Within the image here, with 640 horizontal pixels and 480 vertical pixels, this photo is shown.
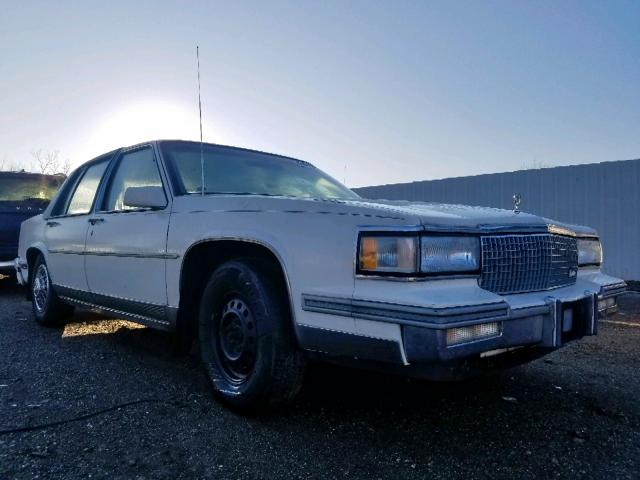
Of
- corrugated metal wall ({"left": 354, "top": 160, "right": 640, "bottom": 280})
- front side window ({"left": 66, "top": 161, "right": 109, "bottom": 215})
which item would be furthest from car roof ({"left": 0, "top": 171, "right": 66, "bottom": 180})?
corrugated metal wall ({"left": 354, "top": 160, "right": 640, "bottom": 280})

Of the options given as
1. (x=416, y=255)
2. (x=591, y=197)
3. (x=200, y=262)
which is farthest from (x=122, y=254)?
(x=591, y=197)

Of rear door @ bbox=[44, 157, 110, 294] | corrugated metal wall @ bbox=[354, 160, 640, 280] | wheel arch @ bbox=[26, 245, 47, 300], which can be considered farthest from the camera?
corrugated metal wall @ bbox=[354, 160, 640, 280]

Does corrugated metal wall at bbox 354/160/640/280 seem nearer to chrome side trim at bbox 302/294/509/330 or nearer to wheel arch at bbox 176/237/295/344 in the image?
chrome side trim at bbox 302/294/509/330

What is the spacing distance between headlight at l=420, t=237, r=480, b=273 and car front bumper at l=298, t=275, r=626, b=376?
0.14m

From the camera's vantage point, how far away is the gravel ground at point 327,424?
2.14 m

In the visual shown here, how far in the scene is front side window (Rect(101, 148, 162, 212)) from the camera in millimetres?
3679

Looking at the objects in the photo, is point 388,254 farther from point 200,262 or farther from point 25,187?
point 25,187

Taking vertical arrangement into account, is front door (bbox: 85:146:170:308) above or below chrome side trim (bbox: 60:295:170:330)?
above

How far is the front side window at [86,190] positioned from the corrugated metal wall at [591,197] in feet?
31.2

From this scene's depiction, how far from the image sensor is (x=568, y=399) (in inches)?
118

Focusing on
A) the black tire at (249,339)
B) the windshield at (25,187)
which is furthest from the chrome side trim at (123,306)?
the windshield at (25,187)

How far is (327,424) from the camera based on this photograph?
2580mm

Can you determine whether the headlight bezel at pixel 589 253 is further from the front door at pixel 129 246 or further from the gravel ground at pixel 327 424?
the front door at pixel 129 246

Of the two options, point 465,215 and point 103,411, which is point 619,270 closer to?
point 465,215
